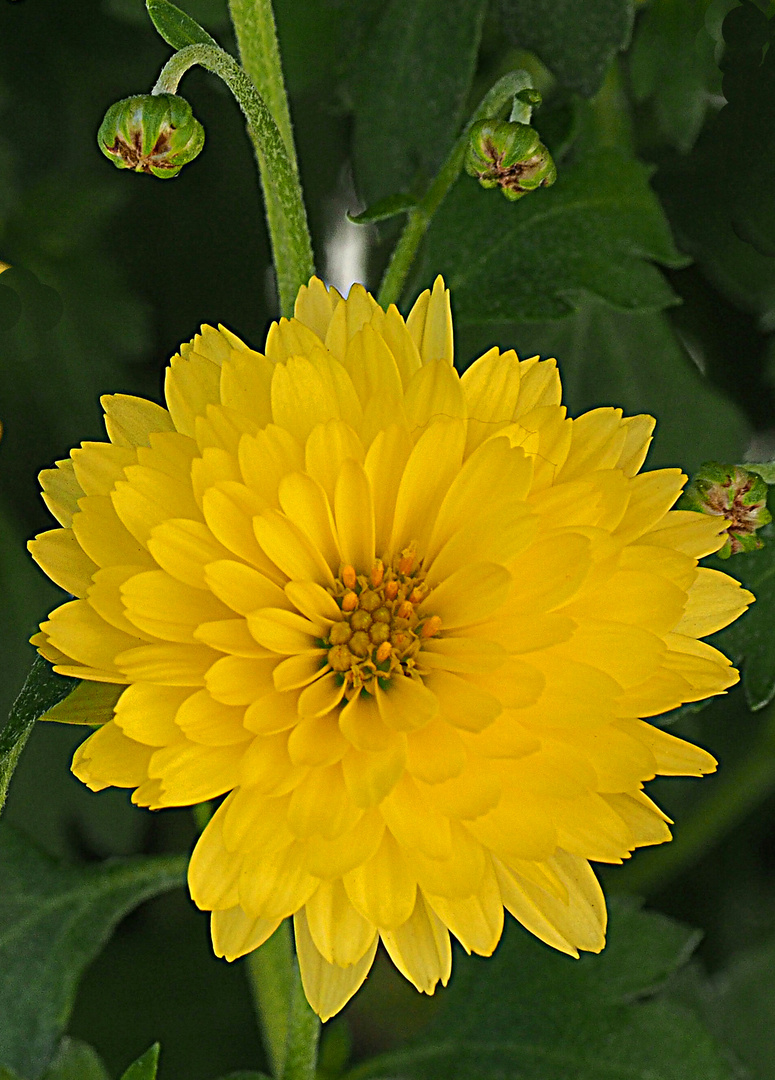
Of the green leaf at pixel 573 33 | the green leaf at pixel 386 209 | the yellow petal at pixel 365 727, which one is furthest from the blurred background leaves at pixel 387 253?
the yellow petal at pixel 365 727

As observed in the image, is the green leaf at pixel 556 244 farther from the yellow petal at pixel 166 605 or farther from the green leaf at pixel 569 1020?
the green leaf at pixel 569 1020

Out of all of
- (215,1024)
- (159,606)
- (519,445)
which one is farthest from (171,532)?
(215,1024)

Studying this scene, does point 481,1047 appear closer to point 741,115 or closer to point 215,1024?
point 215,1024

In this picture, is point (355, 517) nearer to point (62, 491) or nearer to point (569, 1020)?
point (62, 491)

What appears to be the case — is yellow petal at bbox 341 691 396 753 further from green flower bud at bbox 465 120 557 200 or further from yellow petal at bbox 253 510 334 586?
green flower bud at bbox 465 120 557 200

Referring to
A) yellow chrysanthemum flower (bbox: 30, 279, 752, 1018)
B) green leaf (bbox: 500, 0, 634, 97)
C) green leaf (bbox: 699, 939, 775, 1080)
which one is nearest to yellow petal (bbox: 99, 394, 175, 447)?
yellow chrysanthemum flower (bbox: 30, 279, 752, 1018)

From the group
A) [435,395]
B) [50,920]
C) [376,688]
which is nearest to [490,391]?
[435,395]
